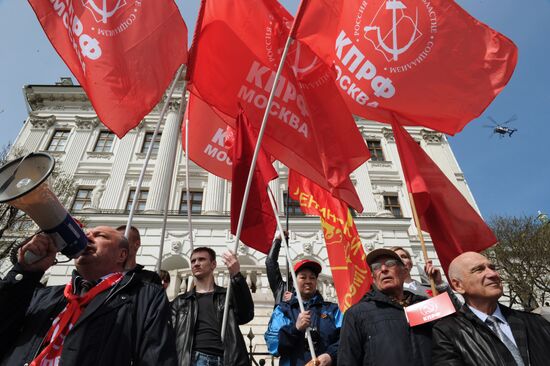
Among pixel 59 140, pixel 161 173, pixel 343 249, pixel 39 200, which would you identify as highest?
pixel 59 140

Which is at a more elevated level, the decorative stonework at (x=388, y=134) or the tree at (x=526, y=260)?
the decorative stonework at (x=388, y=134)

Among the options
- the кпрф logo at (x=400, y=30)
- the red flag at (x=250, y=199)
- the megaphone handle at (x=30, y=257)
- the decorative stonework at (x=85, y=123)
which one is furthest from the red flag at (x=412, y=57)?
the decorative stonework at (x=85, y=123)

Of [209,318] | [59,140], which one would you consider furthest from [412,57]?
[59,140]

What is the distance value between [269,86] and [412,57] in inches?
74.1

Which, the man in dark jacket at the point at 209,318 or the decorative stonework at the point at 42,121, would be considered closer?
the man in dark jacket at the point at 209,318

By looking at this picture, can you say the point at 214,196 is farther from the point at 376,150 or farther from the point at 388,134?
the point at 388,134

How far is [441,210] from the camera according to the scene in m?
4.23

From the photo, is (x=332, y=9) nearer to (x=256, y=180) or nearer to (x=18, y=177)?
(x=256, y=180)

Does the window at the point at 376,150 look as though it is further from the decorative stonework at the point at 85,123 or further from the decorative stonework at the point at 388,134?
the decorative stonework at the point at 85,123

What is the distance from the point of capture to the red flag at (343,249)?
4773 millimetres

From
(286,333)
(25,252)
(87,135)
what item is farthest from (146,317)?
(87,135)

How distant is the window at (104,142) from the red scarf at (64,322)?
70.7 ft

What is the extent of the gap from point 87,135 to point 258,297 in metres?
17.3

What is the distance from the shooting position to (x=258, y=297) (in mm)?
10352
